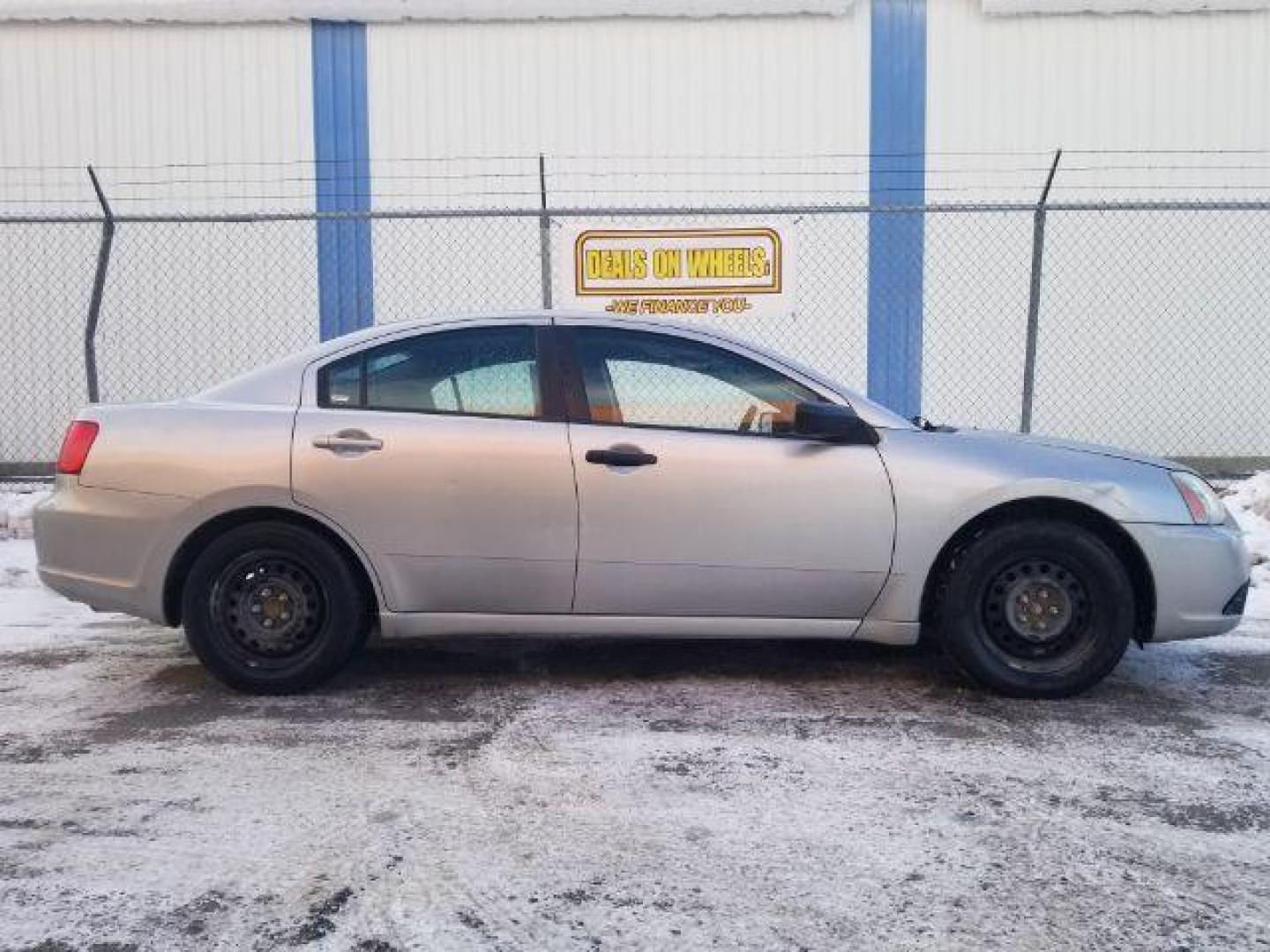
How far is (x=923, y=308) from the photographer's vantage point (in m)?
11.0

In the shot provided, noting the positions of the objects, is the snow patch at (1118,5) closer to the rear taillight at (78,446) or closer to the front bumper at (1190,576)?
the front bumper at (1190,576)

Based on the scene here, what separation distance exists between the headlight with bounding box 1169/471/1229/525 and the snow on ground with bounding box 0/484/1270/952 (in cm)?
75

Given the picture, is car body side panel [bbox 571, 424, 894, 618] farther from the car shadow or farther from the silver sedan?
the car shadow

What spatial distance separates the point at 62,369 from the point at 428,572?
850cm

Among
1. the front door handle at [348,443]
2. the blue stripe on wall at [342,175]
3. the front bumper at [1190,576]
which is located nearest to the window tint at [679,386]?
the front door handle at [348,443]

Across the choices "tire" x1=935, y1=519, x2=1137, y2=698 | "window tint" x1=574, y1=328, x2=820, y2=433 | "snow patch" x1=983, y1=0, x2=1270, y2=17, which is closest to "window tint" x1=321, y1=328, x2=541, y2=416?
"window tint" x1=574, y1=328, x2=820, y2=433

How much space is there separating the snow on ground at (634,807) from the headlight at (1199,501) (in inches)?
29.5

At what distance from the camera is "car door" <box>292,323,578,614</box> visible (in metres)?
4.39

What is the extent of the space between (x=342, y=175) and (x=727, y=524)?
8070mm

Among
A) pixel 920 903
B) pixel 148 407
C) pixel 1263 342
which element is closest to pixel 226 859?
pixel 920 903

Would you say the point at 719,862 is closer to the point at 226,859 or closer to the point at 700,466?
the point at 226,859

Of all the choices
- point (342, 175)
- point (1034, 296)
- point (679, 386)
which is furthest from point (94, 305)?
point (1034, 296)

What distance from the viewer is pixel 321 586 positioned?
4.45 m

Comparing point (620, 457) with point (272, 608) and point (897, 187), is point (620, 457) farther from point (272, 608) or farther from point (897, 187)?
point (897, 187)
